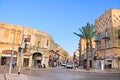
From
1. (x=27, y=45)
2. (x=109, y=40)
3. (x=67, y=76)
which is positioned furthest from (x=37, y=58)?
(x=67, y=76)

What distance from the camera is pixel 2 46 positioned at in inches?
1826

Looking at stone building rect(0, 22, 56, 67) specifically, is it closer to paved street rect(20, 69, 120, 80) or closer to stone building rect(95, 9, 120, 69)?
stone building rect(95, 9, 120, 69)

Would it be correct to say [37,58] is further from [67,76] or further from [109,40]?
[67,76]

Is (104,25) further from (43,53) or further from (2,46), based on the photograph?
(2,46)

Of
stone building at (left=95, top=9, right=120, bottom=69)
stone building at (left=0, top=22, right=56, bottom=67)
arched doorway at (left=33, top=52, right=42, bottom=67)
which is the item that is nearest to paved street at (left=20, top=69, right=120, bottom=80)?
stone building at (left=0, top=22, right=56, bottom=67)

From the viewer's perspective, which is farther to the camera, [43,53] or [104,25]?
[104,25]

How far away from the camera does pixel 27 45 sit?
48031 millimetres

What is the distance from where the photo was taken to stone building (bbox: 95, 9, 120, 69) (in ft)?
172

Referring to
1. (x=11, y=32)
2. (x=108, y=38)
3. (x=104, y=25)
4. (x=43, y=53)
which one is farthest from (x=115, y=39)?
(x=11, y=32)

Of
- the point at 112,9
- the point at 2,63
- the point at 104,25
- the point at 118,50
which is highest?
the point at 112,9

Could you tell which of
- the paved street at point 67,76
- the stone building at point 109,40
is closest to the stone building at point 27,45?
the stone building at point 109,40

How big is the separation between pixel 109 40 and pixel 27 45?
22084 mm

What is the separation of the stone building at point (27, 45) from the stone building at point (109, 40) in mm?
15226

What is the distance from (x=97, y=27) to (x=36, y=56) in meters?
22.3
